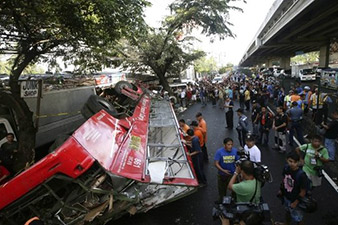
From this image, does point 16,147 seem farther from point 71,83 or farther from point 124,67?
point 124,67

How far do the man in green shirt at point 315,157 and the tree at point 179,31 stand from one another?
547 inches

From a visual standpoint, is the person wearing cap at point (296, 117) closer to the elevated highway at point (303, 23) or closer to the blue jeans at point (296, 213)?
the blue jeans at point (296, 213)

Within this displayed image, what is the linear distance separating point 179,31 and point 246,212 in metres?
17.0

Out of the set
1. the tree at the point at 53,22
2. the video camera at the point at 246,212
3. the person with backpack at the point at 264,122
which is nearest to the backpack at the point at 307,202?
the video camera at the point at 246,212

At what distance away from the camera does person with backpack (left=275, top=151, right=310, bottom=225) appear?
356cm

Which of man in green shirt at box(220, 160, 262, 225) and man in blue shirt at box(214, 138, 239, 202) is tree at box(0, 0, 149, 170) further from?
man in green shirt at box(220, 160, 262, 225)

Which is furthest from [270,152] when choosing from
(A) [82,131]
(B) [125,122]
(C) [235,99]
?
(C) [235,99]

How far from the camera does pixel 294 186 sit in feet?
12.0

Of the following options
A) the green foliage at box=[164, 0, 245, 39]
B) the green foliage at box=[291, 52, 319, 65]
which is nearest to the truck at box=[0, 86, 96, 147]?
the green foliage at box=[164, 0, 245, 39]

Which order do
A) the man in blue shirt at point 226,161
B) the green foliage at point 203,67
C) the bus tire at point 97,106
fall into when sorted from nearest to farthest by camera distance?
the man in blue shirt at point 226,161
the bus tire at point 97,106
the green foliage at point 203,67

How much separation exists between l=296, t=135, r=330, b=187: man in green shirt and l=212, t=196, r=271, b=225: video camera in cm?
190

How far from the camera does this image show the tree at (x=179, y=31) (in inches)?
658

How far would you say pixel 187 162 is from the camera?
4543 millimetres

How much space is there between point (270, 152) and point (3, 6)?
8.60 m
